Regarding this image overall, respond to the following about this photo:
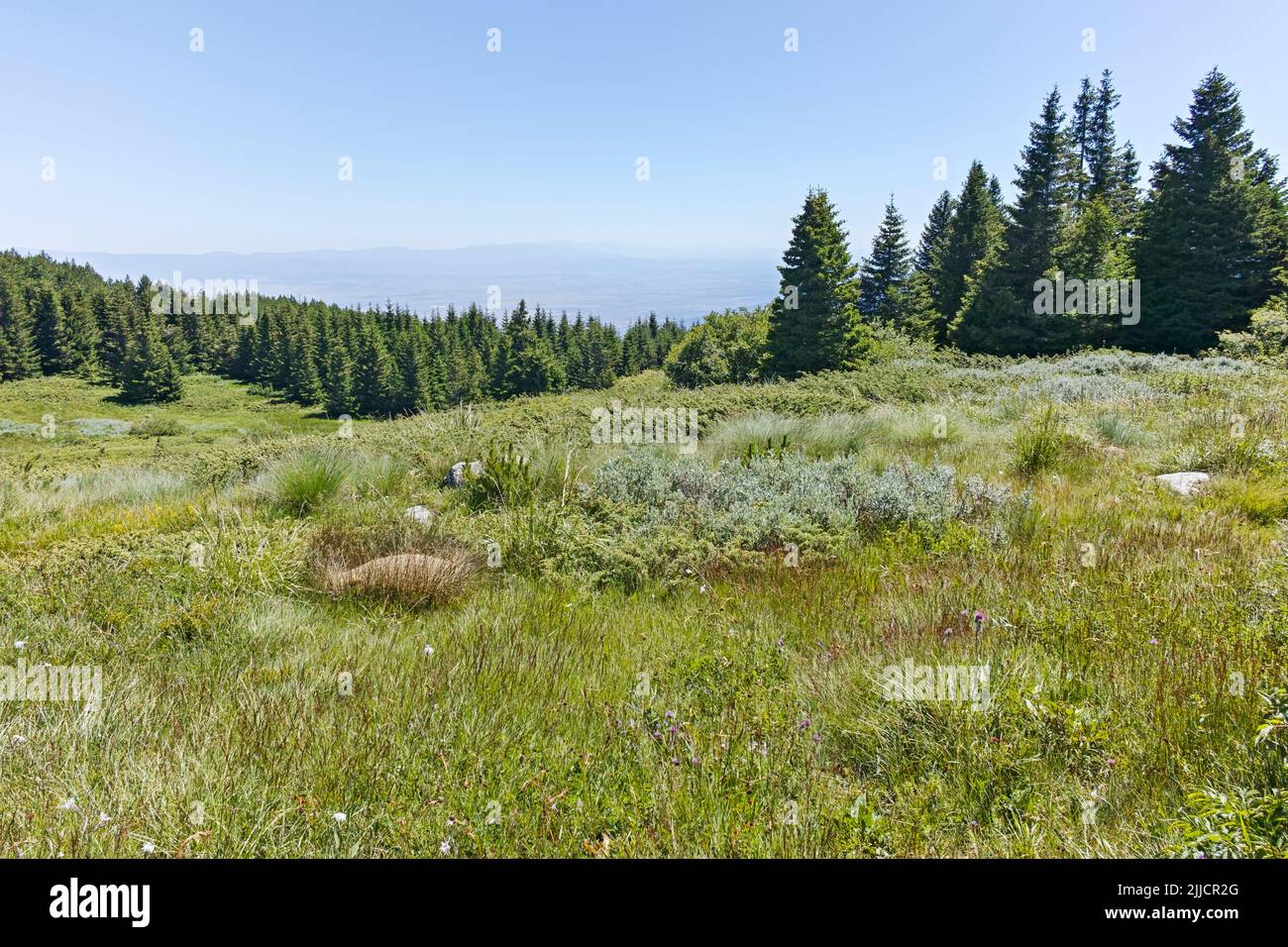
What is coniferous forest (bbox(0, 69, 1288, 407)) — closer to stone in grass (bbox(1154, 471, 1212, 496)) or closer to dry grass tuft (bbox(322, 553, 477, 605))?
stone in grass (bbox(1154, 471, 1212, 496))

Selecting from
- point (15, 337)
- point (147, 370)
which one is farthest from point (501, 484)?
point (15, 337)

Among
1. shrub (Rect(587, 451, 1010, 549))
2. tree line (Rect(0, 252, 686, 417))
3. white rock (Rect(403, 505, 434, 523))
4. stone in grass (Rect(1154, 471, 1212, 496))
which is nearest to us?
shrub (Rect(587, 451, 1010, 549))

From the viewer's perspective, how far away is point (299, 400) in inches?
3509

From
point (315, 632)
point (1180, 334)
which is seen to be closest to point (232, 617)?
point (315, 632)

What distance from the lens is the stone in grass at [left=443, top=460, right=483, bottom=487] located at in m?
6.91

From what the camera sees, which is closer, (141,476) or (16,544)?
(16,544)

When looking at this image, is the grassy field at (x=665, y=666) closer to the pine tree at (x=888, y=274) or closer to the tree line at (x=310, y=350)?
the pine tree at (x=888, y=274)

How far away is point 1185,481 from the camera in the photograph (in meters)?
5.96

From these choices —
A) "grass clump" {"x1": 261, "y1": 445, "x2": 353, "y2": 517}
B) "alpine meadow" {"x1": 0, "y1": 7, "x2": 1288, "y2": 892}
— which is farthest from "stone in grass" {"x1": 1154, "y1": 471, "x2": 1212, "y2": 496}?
"grass clump" {"x1": 261, "y1": 445, "x2": 353, "y2": 517}

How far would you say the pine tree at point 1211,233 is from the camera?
29.3 meters

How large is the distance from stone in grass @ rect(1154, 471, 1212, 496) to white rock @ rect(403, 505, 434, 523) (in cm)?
727

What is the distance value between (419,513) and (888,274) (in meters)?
49.7

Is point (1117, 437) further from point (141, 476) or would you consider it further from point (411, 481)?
point (141, 476)
